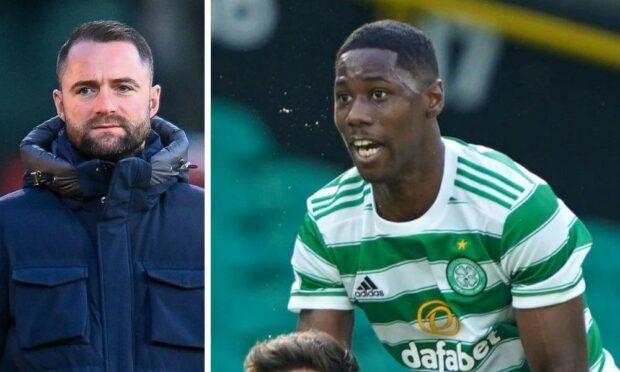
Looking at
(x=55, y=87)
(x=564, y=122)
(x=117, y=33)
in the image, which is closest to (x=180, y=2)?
(x=117, y=33)

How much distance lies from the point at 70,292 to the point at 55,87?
614mm

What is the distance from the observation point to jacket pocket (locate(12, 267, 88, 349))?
3.17m

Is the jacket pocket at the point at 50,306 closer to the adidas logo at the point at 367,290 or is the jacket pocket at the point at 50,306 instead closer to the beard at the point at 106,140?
the beard at the point at 106,140

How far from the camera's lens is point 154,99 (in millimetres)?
3441

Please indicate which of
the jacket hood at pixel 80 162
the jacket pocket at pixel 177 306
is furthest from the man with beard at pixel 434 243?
the jacket hood at pixel 80 162

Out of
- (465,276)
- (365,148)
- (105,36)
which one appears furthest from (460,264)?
(105,36)

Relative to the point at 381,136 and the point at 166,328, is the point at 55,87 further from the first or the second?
the point at 381,136

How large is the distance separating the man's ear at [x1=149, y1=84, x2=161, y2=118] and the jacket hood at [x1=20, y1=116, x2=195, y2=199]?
21mm

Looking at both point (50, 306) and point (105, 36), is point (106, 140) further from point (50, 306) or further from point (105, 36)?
point (50, 306)

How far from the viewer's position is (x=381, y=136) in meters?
2.85

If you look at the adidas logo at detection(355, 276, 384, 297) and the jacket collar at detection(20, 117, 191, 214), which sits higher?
the jacket collar at detection(20, 117, 191, 214)

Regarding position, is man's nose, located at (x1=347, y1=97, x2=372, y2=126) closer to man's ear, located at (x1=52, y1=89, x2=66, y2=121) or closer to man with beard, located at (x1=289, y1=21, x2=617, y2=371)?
man with beard, located at (x1=289, y1=21, x2=617, y2=371)

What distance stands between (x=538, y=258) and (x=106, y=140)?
4.05 feet

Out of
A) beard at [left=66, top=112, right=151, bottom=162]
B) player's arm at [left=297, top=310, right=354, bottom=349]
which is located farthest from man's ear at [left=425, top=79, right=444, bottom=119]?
beard at [left=66, top=112, right=151, bottom=162]
